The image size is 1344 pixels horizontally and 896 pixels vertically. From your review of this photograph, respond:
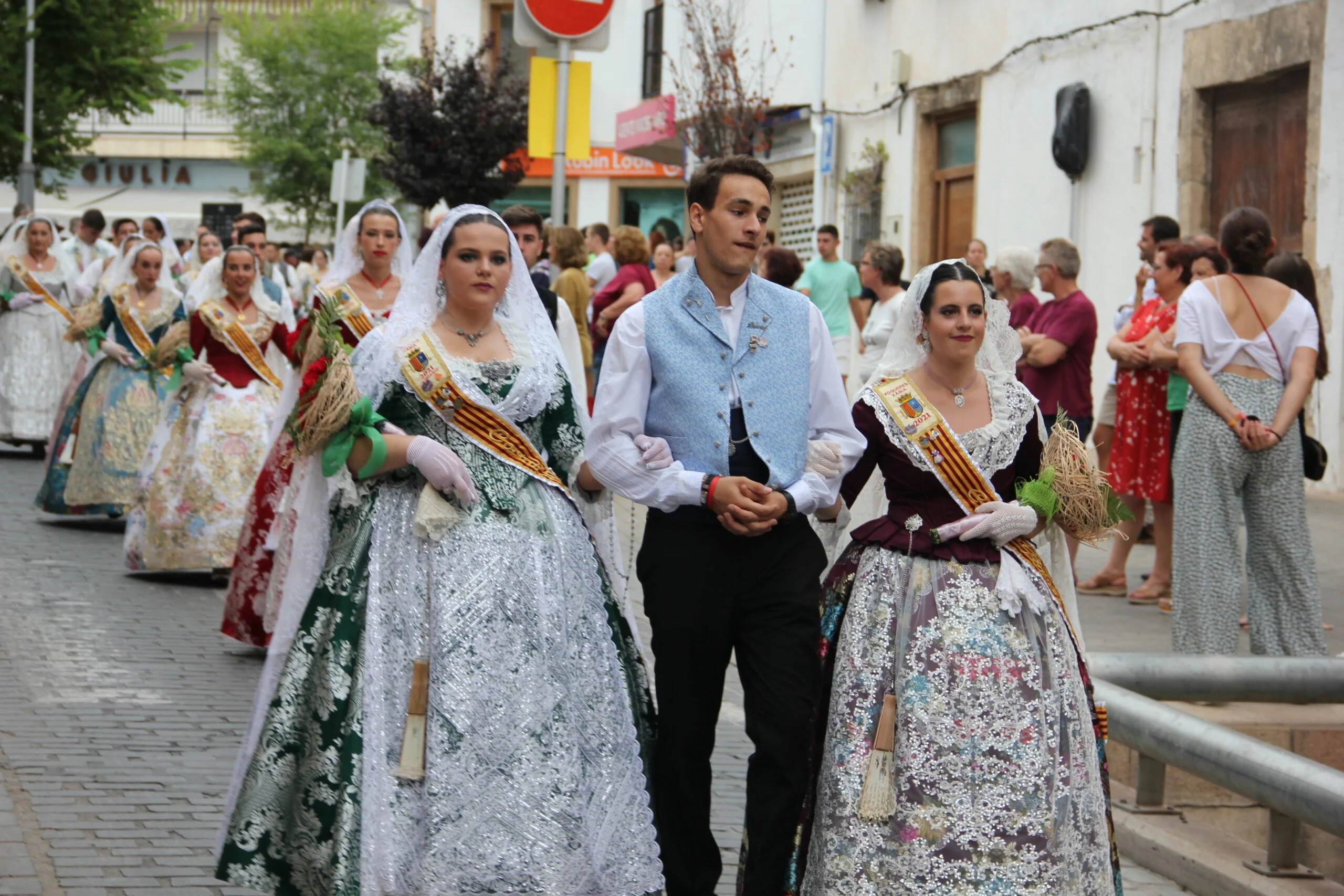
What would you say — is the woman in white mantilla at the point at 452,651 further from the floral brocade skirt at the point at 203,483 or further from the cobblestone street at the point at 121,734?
the floral brocade skirt at the point at 203,483

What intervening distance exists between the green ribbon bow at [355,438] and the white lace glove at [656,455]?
30.1 inches

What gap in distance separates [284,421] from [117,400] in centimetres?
556

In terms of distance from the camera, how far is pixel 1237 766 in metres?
5.23

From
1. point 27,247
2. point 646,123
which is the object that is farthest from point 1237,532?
point 646,123

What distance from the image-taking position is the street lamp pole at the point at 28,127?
25109 mm

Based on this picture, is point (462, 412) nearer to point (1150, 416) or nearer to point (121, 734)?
point (121, 734)

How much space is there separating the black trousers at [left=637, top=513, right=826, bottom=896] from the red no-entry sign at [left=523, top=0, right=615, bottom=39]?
4671 millimetres

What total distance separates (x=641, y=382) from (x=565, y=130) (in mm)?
4642

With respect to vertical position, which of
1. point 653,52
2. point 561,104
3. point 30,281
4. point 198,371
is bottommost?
point 198,371

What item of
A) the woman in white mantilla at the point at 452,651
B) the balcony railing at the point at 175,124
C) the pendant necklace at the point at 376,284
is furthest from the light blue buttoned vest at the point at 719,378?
the balcony railing at the point at 175,124

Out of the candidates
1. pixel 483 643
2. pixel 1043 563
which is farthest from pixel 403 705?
pixel 1043 563

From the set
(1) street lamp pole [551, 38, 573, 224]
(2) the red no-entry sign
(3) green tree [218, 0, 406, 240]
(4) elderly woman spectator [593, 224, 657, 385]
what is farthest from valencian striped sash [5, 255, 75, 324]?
(3) green tree [218, 0, 406, 240]

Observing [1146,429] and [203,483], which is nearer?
[1146,429]

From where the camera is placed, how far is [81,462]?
41.4 ft
